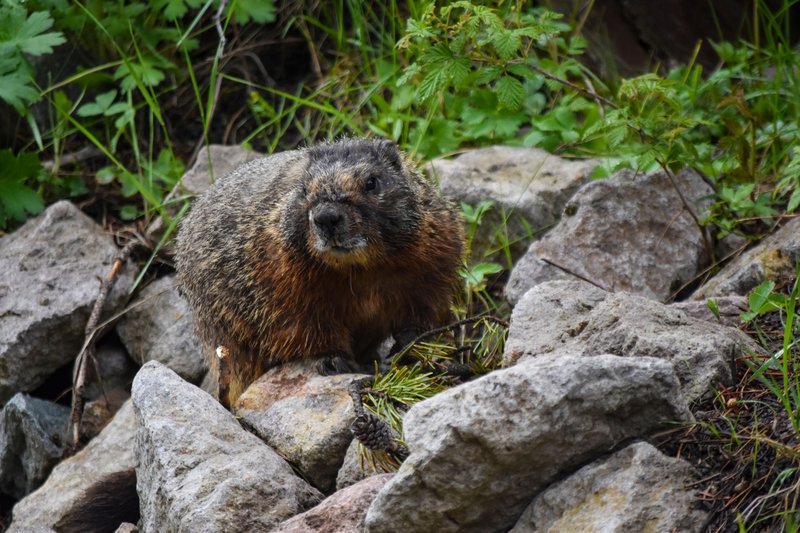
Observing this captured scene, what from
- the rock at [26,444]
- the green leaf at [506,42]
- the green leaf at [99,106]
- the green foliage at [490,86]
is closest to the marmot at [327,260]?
the green foliage at [490,86]

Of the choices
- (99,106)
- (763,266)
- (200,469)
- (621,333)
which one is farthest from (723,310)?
(99,106)

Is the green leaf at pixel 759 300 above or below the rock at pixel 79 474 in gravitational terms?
above

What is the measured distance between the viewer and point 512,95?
5.38 m

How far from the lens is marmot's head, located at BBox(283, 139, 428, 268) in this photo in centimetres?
500

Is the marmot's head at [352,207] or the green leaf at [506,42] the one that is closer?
the marmot's head at [352,207]

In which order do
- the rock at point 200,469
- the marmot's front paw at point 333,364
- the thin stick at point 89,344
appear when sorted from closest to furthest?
the rock at point 200,469, the marmot's front paw at point 333,364, the thin stick at point 89,344

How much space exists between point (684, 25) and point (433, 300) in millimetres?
3903

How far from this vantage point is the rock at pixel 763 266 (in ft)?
17.0

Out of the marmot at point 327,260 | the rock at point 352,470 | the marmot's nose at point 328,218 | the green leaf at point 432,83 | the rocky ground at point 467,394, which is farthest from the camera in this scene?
the green leaf at point 432,83

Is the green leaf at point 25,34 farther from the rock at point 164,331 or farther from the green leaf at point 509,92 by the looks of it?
the green leaf at point 509,92

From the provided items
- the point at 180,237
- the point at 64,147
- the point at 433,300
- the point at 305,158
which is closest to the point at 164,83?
the point at 64,147

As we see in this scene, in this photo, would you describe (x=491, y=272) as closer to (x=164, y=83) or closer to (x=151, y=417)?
(x=151, y=417)

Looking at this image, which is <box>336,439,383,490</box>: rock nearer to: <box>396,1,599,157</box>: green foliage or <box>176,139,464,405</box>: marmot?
<box>176,139,464,405</box>: marmot

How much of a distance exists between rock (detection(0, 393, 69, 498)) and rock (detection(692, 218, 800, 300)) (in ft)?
12.2
